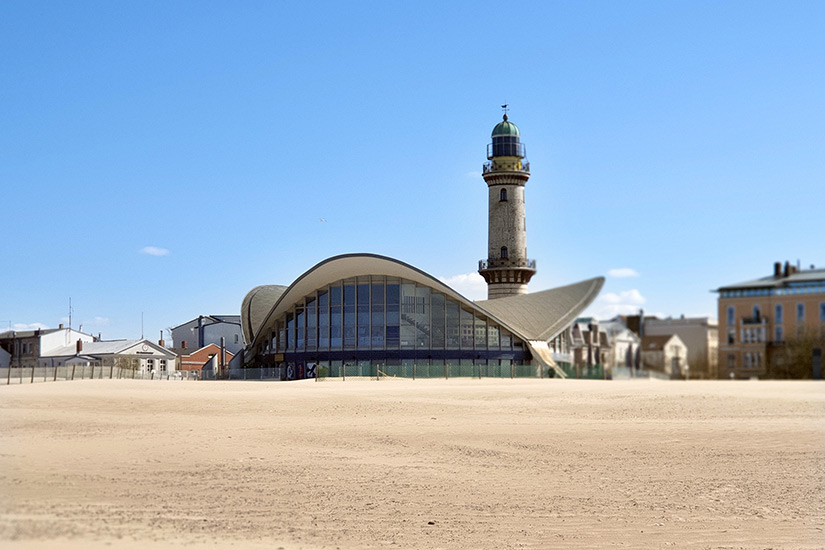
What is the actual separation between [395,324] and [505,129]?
81.7ft

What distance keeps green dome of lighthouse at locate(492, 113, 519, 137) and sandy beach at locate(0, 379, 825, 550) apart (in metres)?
48.3

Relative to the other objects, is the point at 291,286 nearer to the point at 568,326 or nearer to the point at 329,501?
the point at 568,326

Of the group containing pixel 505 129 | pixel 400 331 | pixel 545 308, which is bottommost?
pixel 400 331

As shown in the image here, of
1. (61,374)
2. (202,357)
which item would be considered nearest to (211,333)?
(202,357)

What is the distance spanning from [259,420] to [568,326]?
3768 cm

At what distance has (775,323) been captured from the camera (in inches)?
795

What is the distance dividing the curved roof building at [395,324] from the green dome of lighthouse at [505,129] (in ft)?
66.8

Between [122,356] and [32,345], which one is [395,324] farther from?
[32,345]

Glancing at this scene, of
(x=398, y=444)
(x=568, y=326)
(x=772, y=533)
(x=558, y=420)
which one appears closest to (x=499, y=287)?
(x=568, y=326)

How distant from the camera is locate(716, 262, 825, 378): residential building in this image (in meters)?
19.5

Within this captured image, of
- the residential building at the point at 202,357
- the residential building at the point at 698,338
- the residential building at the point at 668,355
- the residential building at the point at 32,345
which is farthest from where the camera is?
the residential building at the point at 202,357

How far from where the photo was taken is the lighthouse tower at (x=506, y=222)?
69.9 meters

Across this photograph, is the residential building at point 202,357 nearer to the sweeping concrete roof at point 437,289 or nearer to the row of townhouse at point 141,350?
the row of townhouse at point 141,350

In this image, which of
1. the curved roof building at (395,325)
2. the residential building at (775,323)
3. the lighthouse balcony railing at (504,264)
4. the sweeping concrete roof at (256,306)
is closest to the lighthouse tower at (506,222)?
the lighthouse balcony railing at (504,264)
